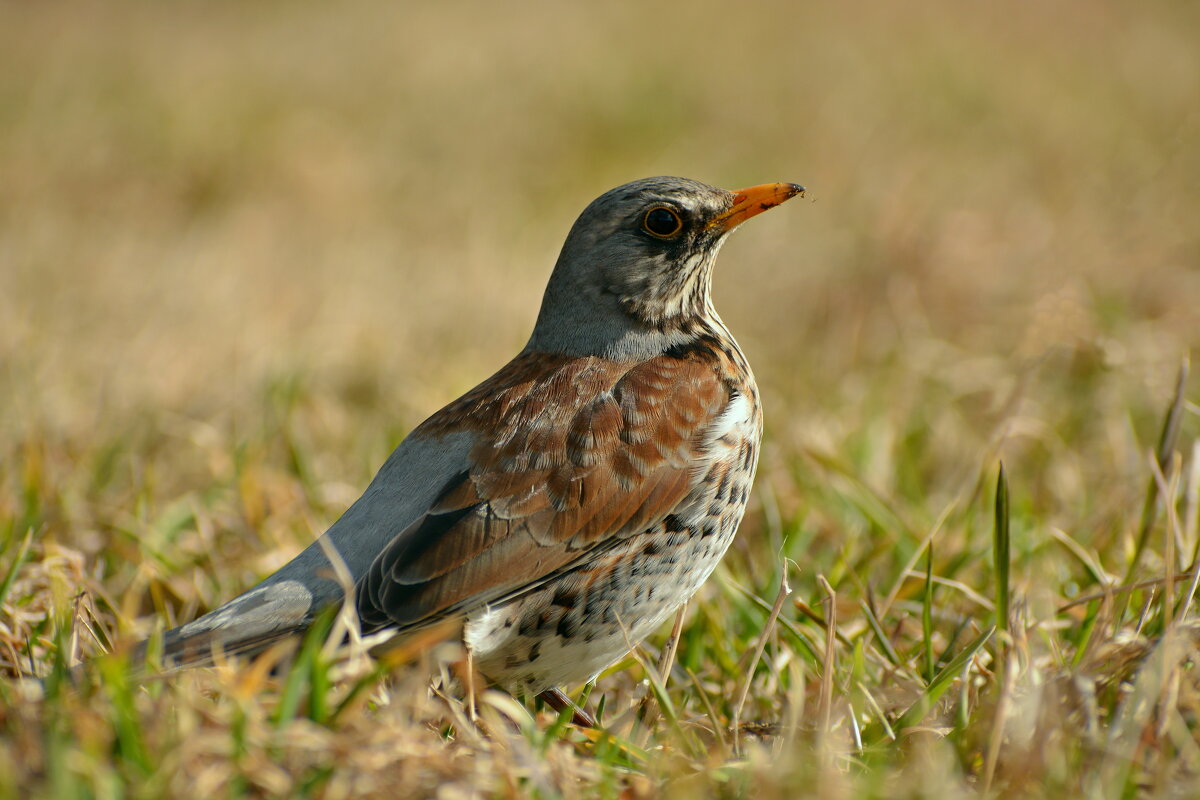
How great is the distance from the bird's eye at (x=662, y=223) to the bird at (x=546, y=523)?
0.36 meters

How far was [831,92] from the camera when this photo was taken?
11836mm

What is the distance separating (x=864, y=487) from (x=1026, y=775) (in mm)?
2154

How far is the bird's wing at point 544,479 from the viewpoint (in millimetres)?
3193

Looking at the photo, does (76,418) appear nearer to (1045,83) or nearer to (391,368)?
(391,368)

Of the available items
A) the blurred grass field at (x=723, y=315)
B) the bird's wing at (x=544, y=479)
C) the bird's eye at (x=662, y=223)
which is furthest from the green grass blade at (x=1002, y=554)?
the bird's eye at (x=662, y=223)

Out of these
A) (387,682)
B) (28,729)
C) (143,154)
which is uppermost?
(143,154)

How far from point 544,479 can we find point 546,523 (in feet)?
0.43

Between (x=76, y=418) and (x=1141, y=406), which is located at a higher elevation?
(x=76, y=418)

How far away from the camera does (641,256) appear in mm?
4027

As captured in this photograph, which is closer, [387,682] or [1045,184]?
[387,682]

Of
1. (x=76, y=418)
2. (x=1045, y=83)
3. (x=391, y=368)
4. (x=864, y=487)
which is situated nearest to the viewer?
(x=864, y=487)

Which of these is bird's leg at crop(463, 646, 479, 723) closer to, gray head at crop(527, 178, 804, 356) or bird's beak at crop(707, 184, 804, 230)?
gray head at crop(527, 178, 804, 356)

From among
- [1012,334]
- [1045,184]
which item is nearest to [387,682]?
[1012,334]

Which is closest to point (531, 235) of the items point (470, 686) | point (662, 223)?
point (662, 223)
